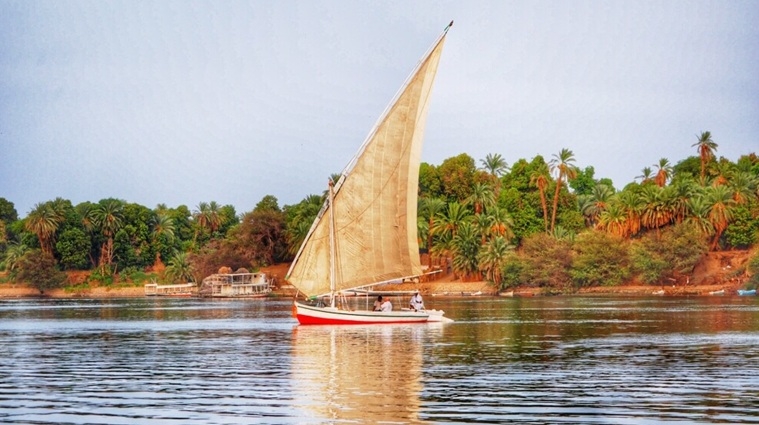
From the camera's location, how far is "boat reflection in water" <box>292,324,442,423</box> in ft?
77.3

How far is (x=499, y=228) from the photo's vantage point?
13062 centimetres

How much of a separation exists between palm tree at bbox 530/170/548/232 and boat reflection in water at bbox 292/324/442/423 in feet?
278

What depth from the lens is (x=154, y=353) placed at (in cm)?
4075

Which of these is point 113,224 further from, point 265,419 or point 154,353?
point 265,419

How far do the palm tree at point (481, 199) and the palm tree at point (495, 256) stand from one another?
9993 mm

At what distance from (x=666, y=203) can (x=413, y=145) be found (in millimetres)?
72569

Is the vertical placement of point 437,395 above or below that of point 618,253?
below

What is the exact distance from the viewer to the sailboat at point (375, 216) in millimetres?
52906

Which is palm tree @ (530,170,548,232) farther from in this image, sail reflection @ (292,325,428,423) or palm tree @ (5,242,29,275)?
sail reflection @ (292,325,428,423)

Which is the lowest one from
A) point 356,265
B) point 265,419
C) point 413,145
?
point 265,419

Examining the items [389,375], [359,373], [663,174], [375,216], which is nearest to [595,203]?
[663,174]

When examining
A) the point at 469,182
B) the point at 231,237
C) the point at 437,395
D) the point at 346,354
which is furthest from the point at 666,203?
the point at 437,395

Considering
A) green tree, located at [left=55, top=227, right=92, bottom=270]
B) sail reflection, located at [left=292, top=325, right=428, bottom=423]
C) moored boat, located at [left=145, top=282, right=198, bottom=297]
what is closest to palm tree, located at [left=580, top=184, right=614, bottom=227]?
moored boat, located at [left=145, top=282, right=198, bottom=297]

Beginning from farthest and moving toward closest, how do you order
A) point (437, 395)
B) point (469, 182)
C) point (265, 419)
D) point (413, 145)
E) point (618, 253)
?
1. point (469, 182)
2. point (618, 253)
3. point (413, 145)
4. point (437, 395)
5. point (265, 419)
